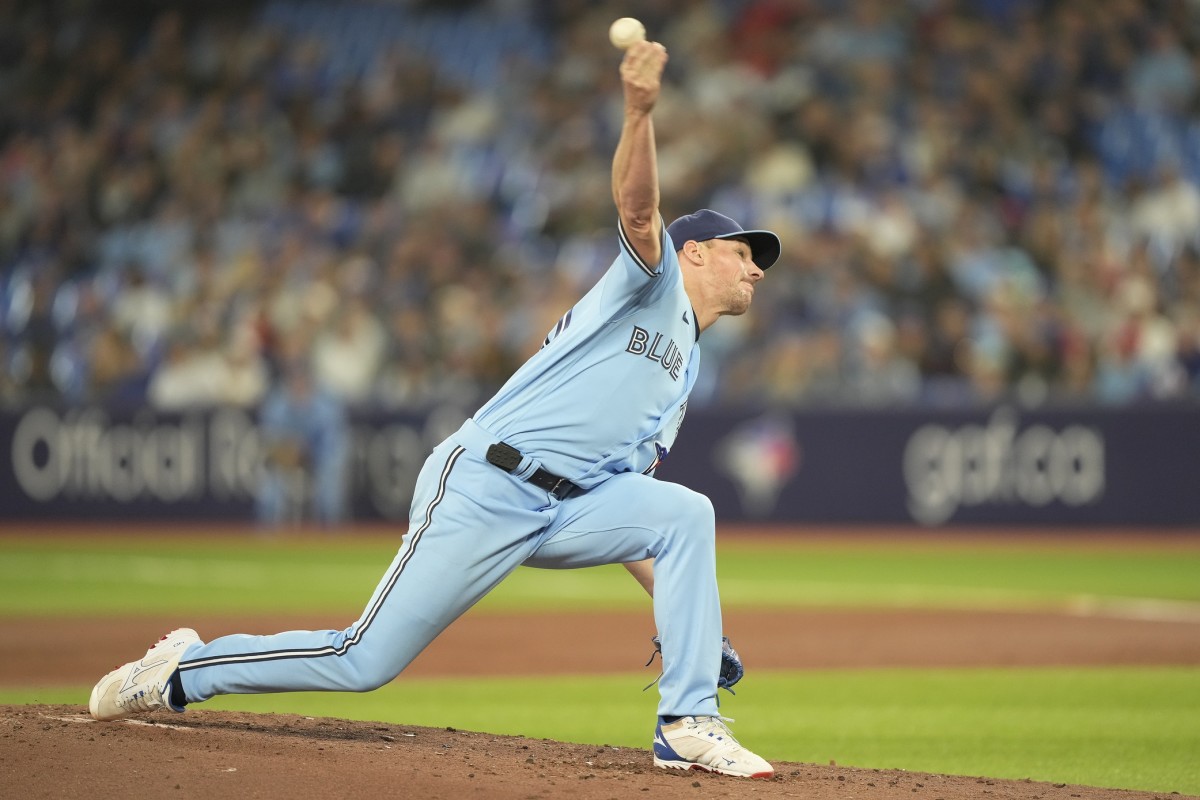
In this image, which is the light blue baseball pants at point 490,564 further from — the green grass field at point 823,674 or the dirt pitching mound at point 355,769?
the green grass field at point 823,674

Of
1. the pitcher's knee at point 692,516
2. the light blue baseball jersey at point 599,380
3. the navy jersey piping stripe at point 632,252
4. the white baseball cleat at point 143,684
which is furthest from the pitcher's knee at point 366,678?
the navy jersey piping stripe at point 632,252

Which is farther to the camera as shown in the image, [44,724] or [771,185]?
[771,185]

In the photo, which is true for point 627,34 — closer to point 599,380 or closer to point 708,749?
point 599,380

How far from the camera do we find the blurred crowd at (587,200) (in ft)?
56.6

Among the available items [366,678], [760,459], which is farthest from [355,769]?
[760,459]

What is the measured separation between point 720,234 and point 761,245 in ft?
0.55

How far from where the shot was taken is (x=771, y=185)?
60.6 feet

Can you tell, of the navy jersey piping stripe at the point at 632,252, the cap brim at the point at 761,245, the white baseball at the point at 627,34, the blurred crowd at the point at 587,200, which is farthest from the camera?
the blurred crowd at the point at 587,200

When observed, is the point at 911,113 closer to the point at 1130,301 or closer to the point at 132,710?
the point at 1130,301

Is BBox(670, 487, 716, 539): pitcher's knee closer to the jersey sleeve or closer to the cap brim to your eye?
the jersey sleeve

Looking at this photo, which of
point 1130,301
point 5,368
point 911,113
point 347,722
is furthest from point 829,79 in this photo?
point 347,722

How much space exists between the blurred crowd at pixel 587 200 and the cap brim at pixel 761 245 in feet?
38.5

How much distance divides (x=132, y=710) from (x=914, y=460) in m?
12.9

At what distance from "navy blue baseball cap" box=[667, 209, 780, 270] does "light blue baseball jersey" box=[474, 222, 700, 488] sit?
0.70 ft
